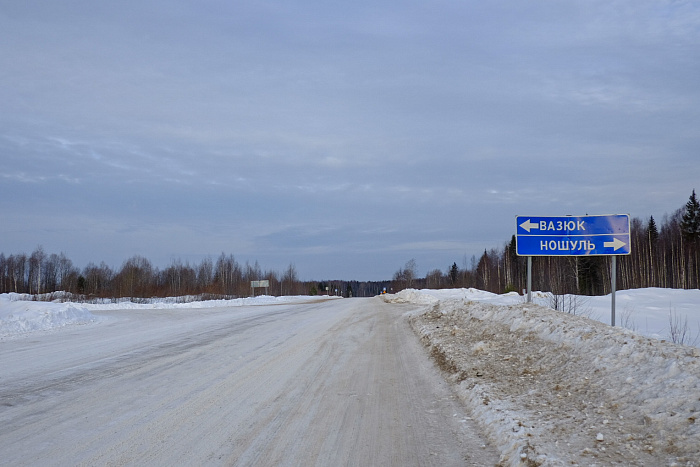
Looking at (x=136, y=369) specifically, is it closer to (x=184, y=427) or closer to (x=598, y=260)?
(x=184, y=427)

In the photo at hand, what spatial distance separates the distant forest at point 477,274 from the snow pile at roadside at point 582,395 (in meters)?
25.3

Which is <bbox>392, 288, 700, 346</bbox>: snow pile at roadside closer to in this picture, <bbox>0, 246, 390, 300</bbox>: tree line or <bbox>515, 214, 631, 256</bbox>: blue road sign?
<bbox>515, 214, 631, 256</bbox>: blue road sign

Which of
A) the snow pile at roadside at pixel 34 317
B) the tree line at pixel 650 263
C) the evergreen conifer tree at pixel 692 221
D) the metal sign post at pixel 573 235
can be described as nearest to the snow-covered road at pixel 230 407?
the metal sign post at pixel 573 235

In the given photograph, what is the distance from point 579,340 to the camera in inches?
334

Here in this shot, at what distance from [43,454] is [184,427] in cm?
148

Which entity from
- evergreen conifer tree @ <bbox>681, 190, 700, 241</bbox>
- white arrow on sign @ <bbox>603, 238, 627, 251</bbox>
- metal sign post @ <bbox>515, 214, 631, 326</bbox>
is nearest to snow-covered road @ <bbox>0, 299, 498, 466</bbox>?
metal sign post @ <bbox>515, 214, 631, 326</bbox>

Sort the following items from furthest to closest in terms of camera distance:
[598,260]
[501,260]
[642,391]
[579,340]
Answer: [501,260], [598,260], [579,340], [642,391]

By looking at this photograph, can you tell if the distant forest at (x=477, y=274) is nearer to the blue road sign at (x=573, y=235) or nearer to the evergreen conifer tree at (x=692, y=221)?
the evergreen conifer tree at (x=692, y=221)

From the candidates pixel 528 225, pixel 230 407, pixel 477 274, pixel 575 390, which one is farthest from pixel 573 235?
pixel 477 274

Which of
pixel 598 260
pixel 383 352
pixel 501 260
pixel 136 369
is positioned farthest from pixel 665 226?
pixel 136 369

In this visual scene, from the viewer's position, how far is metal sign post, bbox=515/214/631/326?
1383 cm

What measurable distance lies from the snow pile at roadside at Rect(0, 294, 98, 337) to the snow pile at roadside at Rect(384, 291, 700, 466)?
15.9 metres

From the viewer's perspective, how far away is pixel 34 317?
65.4ft

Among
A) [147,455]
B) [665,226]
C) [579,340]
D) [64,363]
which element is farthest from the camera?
[665,226]
